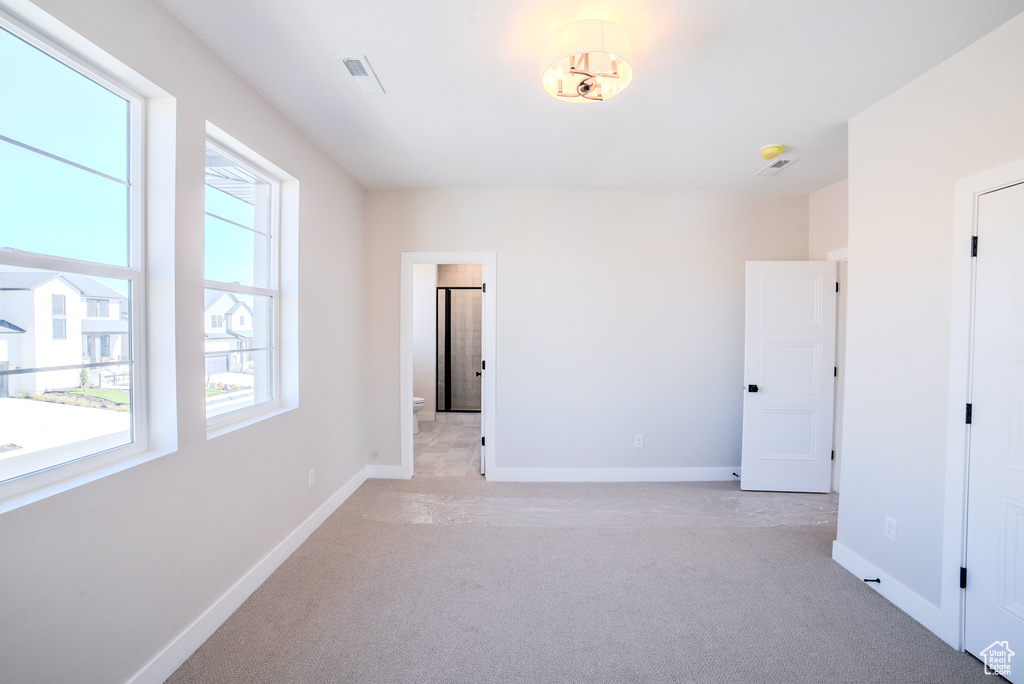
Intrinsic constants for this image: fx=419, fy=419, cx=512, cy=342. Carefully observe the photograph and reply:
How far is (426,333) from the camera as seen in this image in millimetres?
6551

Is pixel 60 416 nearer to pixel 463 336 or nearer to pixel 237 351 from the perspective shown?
pixel 237 351

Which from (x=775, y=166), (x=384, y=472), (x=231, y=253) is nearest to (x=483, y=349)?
(x=384, y=472)

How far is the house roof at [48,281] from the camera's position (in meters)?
1.24

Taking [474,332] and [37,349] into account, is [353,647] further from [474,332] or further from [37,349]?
[474,332]

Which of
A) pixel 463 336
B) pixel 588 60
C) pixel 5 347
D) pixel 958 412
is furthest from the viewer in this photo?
pixel 463 336

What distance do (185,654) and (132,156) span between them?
201 centimetres

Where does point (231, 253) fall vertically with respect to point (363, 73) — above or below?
below

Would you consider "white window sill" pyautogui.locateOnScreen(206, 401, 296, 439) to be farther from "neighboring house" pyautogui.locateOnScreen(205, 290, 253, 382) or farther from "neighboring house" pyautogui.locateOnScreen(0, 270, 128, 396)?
"neighboring house" pyautogui.locateOnScreen(0, 270, 128, 396)

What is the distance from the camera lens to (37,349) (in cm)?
131

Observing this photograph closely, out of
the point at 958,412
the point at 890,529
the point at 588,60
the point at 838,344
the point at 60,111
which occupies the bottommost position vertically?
the point at 890,529

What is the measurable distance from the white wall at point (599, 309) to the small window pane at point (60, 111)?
2.27 m

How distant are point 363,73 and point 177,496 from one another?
Answer: 2067 mm

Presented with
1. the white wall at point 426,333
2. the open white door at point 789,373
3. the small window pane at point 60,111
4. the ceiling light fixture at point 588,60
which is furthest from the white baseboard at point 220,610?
the white wall at point 426,333

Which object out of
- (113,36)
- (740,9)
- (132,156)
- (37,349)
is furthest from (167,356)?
(740,9)
